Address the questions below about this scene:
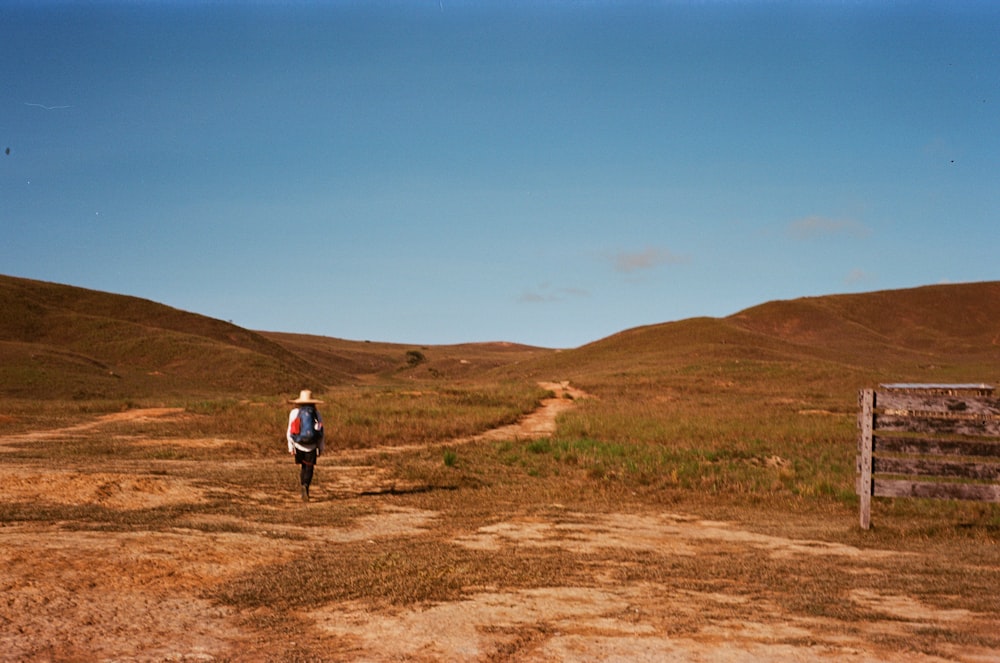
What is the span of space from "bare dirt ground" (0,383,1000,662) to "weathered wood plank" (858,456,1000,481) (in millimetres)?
2159

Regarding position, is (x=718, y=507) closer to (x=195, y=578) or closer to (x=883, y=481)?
(x=883, y=481)

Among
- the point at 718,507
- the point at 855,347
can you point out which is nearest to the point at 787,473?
the point at 718,507

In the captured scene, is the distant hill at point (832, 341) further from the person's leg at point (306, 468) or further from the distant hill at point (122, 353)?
the person's leg at point (306, 468)

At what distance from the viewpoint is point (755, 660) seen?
611 cm

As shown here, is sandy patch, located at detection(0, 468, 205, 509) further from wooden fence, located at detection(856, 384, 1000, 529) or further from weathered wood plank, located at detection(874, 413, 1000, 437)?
weathered wood plank, located at detection(874, 413, 1000, 437)

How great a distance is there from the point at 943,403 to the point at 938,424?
21.4 inches

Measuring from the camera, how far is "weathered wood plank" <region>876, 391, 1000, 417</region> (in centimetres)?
1284

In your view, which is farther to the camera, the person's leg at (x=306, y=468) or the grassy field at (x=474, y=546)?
the person's leg at (x=306, y=468)

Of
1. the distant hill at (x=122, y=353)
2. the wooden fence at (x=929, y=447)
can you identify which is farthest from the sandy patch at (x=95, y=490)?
the distant hill at (x=122, y=353)

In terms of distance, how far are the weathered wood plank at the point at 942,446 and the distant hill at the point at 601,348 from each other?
41640mm

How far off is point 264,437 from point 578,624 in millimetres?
20559

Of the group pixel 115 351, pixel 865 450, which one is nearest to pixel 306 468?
pixel 865 450

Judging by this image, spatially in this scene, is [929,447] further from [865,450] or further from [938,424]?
[865,450]

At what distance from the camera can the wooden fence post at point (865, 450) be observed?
12898 millimetres
